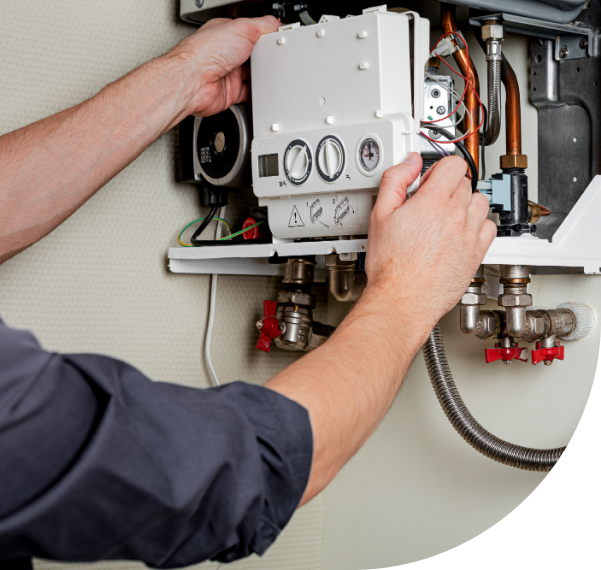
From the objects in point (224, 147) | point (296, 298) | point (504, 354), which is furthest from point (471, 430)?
point (224, 147)

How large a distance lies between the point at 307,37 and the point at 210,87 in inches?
7.0

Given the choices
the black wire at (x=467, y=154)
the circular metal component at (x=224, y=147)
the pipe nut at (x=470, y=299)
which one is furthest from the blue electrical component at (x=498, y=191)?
the circular metal component at (x=224, y=147)

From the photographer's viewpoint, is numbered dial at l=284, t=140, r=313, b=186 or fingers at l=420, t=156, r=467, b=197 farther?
numbered dial at l=284, t=140, r=313, b=186

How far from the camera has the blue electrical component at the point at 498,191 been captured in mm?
935

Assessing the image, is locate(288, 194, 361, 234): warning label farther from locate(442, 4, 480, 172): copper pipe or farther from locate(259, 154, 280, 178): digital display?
locate(442, 4, 480, 172): copper pipe

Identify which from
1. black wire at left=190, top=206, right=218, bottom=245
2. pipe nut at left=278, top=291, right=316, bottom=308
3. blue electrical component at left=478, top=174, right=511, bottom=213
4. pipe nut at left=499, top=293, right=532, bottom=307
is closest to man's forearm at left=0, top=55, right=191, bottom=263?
black wire at left=190, top=206, right=218, bottom=245

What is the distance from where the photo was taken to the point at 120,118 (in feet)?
3.16

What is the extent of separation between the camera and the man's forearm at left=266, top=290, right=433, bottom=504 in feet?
1.86

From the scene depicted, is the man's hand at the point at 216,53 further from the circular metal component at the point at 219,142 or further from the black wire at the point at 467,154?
the black wire at the point at 467,154

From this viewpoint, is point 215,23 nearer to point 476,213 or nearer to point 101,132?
point 101,132

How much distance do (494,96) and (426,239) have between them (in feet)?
1.14

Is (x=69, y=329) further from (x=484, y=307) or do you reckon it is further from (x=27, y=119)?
(x=484, y=307)

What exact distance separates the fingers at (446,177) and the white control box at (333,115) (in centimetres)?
5

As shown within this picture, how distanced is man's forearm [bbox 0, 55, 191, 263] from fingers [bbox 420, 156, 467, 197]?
0.39m
